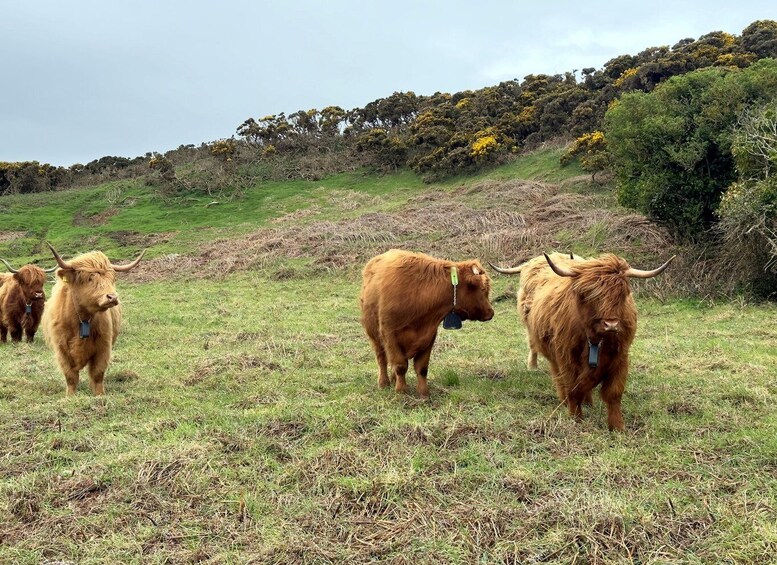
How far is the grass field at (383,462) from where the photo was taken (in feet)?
9.95

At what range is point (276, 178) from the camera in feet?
Result: 114

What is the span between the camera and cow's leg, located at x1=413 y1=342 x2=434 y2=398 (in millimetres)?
5891

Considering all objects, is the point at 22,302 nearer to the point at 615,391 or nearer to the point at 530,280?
the point at 530,280

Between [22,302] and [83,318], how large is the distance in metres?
5.01

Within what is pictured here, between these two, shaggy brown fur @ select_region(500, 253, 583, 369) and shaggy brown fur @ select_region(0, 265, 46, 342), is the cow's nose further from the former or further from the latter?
shaggy brown fur @ select_region(0, 265, 46, 342)

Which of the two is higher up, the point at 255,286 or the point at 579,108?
the point at 579,108

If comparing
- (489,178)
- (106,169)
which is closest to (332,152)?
(489,178)

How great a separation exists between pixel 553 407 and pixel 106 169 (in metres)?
44.2

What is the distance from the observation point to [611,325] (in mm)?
4492

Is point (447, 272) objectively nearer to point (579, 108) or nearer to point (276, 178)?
point (579, 108)

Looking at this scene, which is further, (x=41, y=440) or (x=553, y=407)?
(x=553, y=407)

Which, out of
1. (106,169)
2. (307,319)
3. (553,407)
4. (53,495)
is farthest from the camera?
(106,169)

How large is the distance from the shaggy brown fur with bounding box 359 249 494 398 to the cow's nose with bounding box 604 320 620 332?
1732 millimetres

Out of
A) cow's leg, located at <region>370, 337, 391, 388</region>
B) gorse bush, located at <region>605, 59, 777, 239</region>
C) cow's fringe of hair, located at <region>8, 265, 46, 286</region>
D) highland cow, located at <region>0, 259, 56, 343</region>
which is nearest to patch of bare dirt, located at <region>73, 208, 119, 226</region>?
highland cow, located at <region>0, 259, 56, 343</region>
